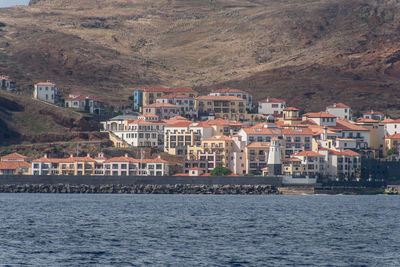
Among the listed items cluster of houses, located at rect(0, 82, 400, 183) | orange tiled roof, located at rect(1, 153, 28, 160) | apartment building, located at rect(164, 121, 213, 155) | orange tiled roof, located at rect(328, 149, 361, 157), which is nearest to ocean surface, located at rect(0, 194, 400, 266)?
cluster of houses, located at rect(0, 82, 400, 183)

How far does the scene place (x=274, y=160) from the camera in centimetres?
16600

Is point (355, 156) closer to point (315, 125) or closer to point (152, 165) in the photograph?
point (315, 125)

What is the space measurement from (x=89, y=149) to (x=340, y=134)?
5334 cm

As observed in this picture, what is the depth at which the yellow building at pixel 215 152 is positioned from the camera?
178625 millimetres

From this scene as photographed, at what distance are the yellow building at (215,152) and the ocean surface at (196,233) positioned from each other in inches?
1752

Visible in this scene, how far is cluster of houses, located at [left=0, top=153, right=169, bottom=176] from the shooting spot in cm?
16800

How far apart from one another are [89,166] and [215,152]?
25544mm

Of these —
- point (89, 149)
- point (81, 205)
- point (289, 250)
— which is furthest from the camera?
point (89, 149)

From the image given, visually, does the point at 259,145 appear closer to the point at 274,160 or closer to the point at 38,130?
the point at 274,160

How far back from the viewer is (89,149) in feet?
596

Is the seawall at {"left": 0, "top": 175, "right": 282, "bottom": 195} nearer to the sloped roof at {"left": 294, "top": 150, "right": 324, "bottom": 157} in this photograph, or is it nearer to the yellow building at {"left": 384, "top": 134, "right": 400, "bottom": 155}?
the sloped roof at {"left": 294, "top": 150, "right": 324, "bottom": 157}

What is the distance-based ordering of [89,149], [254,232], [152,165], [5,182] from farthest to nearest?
[89,149] < [152,165] < [5,182] < [254,232]

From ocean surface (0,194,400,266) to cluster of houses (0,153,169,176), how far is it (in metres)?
34.9

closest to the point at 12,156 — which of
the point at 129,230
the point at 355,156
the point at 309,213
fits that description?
the point at 355,156
